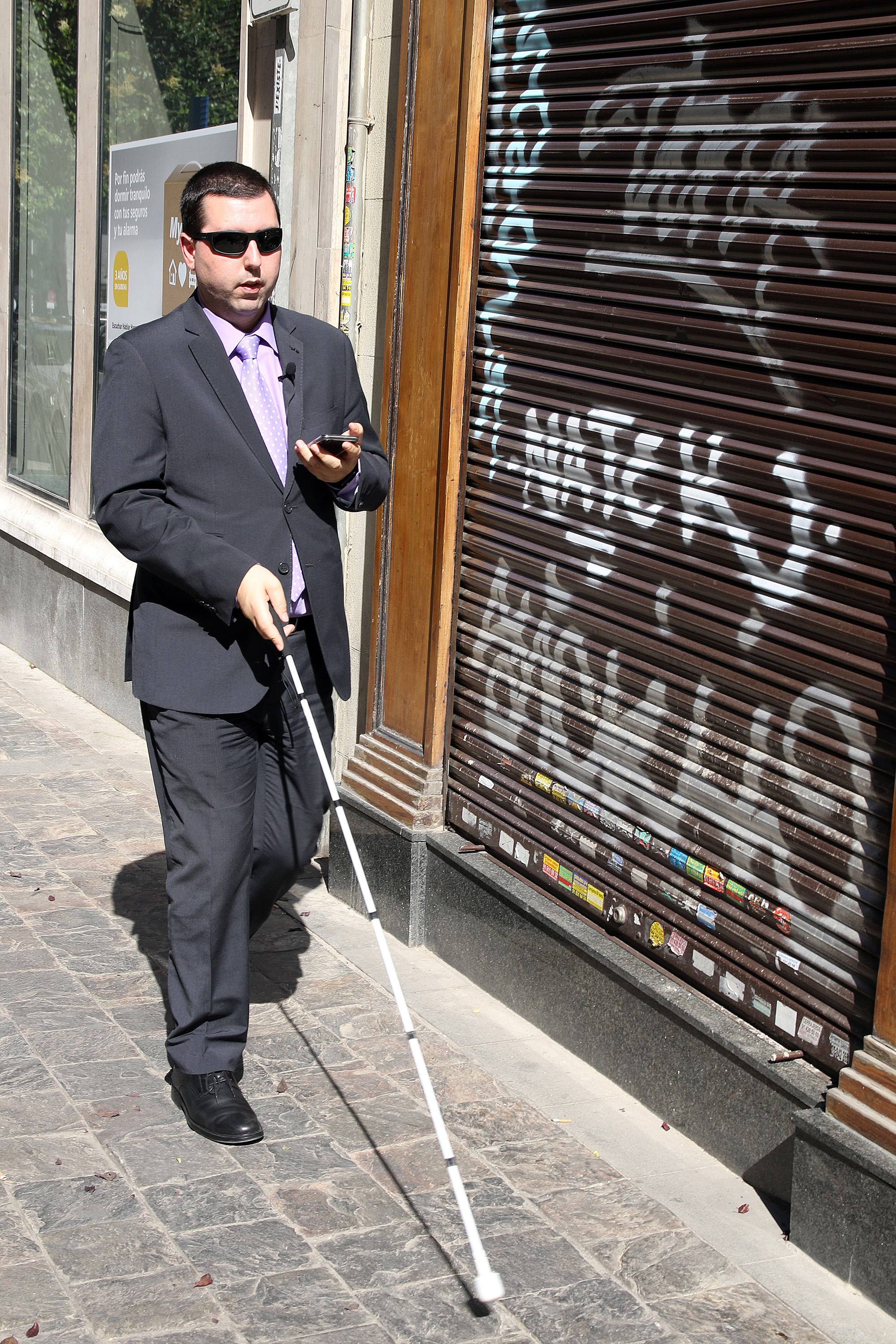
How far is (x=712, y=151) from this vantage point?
3.90 meters

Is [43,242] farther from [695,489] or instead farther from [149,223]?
[695,489]

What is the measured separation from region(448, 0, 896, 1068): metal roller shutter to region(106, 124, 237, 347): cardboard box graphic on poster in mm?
3346

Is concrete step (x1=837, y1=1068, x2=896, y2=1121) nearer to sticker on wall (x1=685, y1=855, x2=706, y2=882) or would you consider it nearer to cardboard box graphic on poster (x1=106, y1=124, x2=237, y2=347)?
sticker on wall (x1=685, y1=855, x2=706, y2=882)

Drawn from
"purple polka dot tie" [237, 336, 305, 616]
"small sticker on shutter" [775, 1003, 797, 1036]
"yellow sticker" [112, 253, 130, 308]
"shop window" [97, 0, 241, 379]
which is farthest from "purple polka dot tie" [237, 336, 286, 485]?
"yellow sticker" [112, 253, 130, 308]

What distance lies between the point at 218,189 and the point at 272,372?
0.52 meters

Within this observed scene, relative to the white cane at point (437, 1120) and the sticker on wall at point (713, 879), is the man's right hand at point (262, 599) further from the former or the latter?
the sticker on wall at point (713, 879)

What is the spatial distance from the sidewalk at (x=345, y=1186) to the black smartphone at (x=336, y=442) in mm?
1783

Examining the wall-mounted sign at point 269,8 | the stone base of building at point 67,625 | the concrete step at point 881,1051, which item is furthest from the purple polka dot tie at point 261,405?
the stone base of building at point 67,625

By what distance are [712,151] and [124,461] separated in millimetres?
1726

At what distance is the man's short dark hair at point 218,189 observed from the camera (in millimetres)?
3838

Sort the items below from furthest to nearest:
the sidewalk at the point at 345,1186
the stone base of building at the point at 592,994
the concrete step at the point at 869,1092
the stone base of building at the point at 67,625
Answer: the stone base of building at the point at 67,625 < the stone base of building at the point at 592,994 < the concrete step at the point at 869,1092 < the sidewalk at the point at 345,1186

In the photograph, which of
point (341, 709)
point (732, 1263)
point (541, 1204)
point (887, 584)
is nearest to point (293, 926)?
point (341, 709)

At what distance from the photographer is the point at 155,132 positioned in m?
8.37

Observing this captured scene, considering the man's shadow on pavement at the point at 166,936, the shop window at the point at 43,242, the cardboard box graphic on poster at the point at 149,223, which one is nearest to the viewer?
the man's shadow on pavement at the point at 166,936
